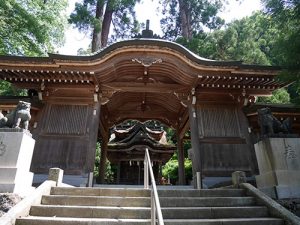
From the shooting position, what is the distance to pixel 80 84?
8.80 m

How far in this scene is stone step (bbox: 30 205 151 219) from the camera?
15.4 ft

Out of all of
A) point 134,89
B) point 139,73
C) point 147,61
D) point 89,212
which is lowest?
point 89,212

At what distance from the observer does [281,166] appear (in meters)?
6.04

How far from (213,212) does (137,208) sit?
4.67 feet

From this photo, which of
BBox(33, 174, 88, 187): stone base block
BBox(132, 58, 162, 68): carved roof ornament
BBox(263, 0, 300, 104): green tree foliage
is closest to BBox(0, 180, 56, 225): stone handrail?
BBox(33, 174, 88, 187): stone base block

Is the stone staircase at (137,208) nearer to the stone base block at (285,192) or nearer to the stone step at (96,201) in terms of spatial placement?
the stone step at (96,201)

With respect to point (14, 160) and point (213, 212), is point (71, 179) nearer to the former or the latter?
point (14, 160)

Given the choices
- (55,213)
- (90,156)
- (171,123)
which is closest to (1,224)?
(55,213)

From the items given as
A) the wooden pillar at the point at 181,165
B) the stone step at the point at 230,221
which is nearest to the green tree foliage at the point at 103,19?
the wooden pillar at the point at 181,165

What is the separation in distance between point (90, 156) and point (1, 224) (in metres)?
4.36

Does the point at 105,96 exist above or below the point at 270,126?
above

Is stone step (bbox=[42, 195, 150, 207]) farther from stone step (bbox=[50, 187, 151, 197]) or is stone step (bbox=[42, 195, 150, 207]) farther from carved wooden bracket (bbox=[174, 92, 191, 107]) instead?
carved wooden bracket (bbox=[174, 92, 191, 107])

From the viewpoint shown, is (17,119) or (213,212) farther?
(17,119)

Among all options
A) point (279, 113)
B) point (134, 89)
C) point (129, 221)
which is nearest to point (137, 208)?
point (129, 221)
